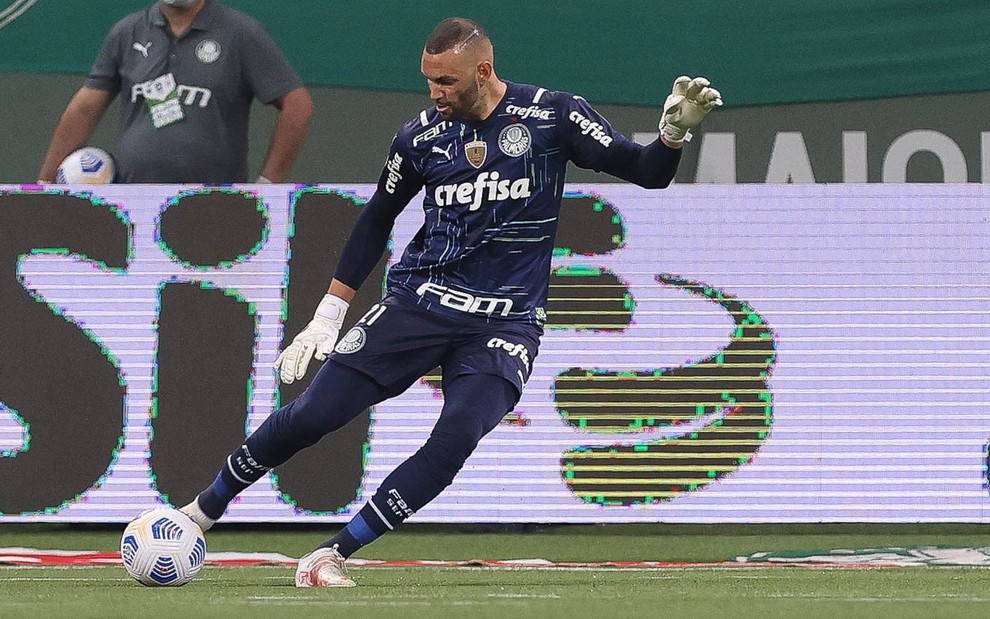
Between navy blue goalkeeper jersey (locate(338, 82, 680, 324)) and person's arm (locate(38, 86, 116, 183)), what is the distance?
359 cm

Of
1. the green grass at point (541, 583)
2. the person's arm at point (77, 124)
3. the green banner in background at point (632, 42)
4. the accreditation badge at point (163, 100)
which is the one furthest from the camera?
the green banner in background at point (632, 42)

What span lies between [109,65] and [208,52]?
24.0 inches

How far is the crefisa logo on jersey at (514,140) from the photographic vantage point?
6074 mm

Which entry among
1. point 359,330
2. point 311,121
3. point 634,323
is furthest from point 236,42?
point 359,330

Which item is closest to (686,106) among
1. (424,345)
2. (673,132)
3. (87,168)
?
(673,132)

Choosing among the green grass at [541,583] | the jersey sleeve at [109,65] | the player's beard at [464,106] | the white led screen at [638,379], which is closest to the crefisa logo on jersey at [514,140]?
the player's beard at [464,106]

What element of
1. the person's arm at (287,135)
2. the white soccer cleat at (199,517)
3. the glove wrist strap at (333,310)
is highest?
the person's arm at (287,135)

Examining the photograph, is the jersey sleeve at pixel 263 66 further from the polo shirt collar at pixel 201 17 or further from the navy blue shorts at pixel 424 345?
the navy blue shorts at pixel 424 345

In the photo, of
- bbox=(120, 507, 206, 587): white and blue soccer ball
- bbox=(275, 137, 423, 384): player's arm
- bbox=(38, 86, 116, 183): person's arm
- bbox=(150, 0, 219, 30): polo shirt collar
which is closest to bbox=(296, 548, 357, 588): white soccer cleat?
bbox=(120, 507, 206, 587): white and blue soccer ball

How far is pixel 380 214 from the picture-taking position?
639 cm

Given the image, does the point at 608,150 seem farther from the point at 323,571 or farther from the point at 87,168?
the point at 87,168

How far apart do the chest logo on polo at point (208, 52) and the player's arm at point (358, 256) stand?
289 cm

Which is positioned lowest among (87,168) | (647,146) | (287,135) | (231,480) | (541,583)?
(541,583)

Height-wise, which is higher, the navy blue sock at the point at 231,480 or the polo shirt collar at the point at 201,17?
the polo shirt collar at the point at 201,17
